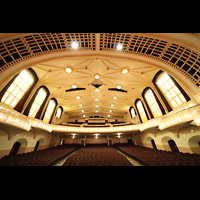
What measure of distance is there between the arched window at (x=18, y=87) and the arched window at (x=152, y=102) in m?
15.8

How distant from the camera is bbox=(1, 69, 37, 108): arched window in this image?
7.27 m

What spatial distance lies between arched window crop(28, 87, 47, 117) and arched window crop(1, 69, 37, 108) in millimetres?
2111

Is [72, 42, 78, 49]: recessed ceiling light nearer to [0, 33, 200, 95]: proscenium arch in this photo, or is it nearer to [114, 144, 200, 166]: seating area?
[0, 33, 200, 95]: proscenium arch

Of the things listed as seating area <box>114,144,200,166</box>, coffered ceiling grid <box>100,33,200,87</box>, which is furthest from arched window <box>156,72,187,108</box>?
seating area <box>114,144,200,166</box>

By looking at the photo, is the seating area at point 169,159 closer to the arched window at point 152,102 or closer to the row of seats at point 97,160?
→ the row of seats at point 97,160

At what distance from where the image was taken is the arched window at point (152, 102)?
1125cm

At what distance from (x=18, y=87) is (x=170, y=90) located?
16.1 metres

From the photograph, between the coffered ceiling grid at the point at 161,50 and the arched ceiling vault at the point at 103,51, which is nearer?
the arched ceiling vault at the point at 103,51

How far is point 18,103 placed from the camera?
8.37 metres

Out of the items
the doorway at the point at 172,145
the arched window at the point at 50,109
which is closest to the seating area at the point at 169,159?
the doorway at the point at 172,145

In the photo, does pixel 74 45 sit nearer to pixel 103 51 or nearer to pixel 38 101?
pixel 103 51
